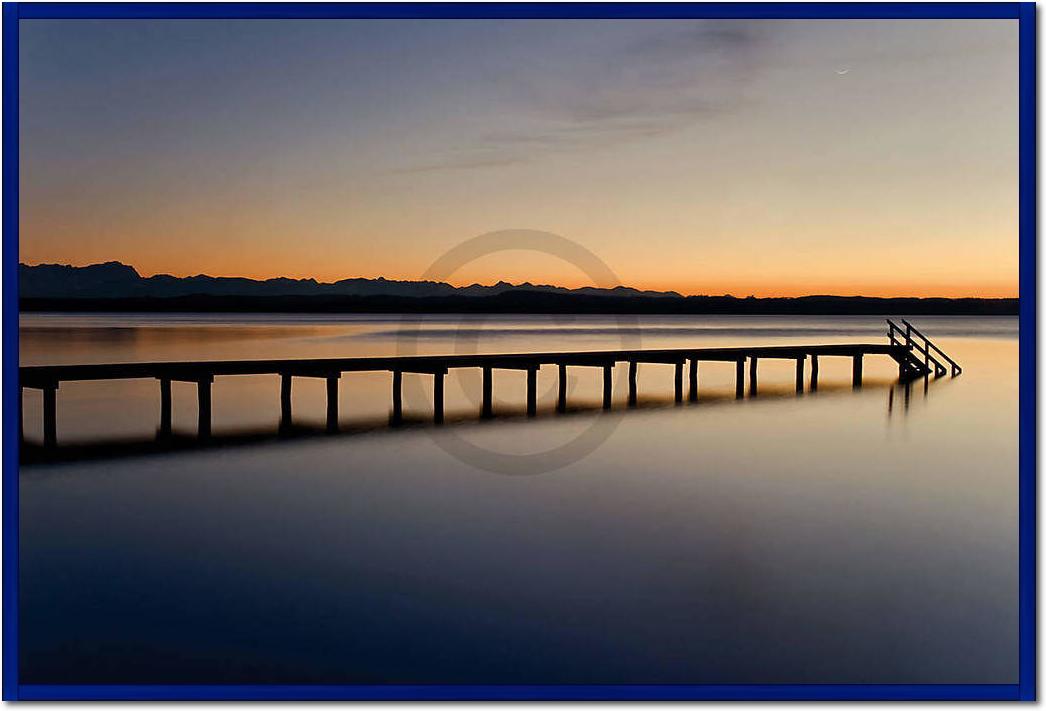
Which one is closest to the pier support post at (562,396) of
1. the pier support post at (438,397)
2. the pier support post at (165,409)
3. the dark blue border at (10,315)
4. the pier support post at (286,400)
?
the pier support post at (438,397)

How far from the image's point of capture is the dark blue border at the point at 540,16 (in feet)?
16.0

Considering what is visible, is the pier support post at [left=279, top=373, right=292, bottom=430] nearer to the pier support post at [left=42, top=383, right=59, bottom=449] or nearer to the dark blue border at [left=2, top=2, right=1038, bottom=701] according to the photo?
the pier support post at [left=42, top=383, right=59, bottom=449]

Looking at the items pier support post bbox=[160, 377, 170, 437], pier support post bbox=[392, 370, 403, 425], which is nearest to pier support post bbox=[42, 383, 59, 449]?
pier support post bbox=[160, 377, 170, 437]

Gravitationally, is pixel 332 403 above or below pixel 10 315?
below

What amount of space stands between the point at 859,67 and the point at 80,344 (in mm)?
32236

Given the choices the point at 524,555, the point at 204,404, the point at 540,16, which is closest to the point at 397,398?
the point at 204,404

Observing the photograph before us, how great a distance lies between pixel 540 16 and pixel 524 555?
4.21m

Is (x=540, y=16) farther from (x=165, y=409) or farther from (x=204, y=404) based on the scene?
(x=165, y=409)

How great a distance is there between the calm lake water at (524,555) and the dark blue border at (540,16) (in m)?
0.41

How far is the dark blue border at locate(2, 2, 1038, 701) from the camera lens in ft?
16.0

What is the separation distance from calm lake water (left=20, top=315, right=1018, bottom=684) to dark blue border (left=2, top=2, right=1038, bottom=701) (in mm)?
413

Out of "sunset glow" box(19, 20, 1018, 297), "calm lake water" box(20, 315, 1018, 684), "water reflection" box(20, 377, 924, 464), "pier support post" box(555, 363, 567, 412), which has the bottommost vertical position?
"calm lake water" box(20, 315, 1018, 684)

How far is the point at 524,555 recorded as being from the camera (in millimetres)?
7824

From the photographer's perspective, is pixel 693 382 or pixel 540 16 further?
pixel 693 382
